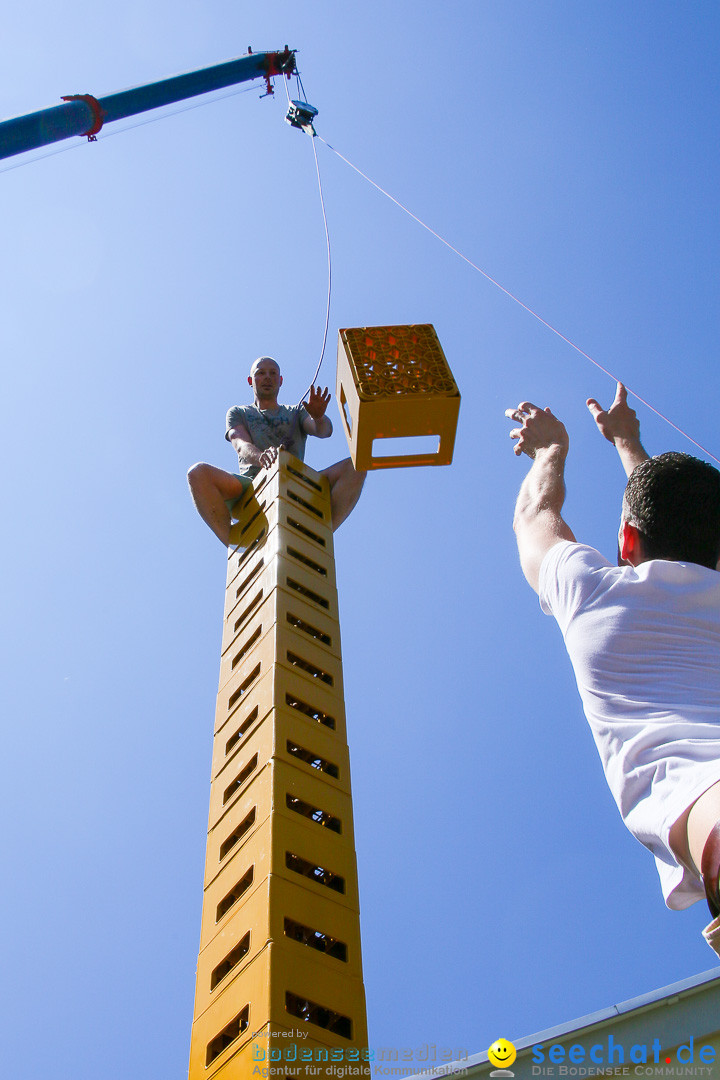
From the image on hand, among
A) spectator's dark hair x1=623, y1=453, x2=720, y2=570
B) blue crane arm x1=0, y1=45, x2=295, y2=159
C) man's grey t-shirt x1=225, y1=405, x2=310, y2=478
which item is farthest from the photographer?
blue crane arm x1=0, y1=45, x2=295, y2=159

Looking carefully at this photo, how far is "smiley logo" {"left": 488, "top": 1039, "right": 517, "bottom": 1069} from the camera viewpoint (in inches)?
162

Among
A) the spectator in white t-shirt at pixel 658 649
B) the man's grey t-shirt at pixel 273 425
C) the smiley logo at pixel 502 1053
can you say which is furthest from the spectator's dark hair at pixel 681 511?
the man's grey t-shirt at pixel 273 425

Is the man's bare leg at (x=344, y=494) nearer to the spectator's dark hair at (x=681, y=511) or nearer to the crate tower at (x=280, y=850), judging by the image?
the crate tower at (x=280, y=850)

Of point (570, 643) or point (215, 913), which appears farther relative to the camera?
point (215, 913)

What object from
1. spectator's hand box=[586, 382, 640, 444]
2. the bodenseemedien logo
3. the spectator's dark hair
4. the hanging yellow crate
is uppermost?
the hanging yellow crate

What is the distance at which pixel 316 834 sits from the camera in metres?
2.82

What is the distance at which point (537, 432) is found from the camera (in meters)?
2.69

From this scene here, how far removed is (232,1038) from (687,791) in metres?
1.59

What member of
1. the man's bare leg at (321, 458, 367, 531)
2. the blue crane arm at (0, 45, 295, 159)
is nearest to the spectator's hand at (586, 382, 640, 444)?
the man's bare leg at (321, 458, 367, 531)

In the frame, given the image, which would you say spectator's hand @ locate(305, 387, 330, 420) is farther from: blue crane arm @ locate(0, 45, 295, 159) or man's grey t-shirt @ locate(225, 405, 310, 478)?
blue crane arm @ locate(0, 45, 295, 159)

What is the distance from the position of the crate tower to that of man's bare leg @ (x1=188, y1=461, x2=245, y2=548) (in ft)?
3.19

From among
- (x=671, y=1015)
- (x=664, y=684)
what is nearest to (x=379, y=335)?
(x=664, y=684)

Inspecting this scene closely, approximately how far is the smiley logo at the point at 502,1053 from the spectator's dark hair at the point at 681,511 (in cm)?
309

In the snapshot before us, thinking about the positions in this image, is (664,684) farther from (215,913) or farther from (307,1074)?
(215,913)
